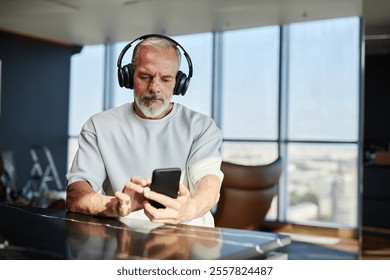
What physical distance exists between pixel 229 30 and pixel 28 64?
3.11 feet

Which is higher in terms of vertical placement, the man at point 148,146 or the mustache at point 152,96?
the mustache at point 152,96

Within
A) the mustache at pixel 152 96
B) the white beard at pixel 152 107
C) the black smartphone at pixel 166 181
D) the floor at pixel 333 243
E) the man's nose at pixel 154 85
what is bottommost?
the floor at pixel 333 243

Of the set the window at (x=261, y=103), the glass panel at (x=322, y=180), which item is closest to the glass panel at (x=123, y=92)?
the window at (x=261, y=103)

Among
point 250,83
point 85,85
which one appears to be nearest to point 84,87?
point 85,85

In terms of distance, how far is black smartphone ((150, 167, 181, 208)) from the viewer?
108 centimetres

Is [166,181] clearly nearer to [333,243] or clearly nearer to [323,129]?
[333,243]

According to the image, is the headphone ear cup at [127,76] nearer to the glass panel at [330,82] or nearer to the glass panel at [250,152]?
the glass panel at [250,152]

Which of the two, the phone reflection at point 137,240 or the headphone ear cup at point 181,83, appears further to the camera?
the headphone ear cup at point 181,83

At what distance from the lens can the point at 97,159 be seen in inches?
56.1

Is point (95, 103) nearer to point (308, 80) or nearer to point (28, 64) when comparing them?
point (28, 64)

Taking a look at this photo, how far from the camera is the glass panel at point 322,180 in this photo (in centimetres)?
234

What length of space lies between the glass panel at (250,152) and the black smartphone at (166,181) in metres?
0.85

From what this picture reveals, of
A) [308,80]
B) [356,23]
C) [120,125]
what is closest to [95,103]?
[120,125]

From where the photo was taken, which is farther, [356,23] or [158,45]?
[356,23]
